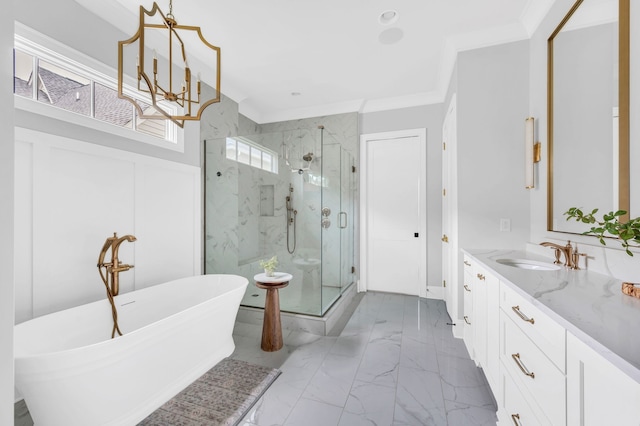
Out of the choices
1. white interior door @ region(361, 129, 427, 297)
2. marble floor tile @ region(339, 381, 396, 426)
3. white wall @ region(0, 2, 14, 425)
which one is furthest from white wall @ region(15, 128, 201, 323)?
white interior door @ region(361, 129, 427, 297)

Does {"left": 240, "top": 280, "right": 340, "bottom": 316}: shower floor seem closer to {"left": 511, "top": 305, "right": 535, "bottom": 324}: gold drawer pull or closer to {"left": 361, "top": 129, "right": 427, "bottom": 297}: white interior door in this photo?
{"left": 361, "top": 129, "right": 427, "bottom": 297}: white interior door

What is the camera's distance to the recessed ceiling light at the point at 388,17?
7.00 feet

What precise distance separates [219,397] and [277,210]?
80.1 inches

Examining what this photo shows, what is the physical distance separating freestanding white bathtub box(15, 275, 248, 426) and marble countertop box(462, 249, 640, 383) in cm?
173

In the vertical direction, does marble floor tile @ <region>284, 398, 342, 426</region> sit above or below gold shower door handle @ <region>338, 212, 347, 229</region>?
below

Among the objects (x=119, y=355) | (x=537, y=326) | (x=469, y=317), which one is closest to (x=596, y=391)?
(x=537, y=326)

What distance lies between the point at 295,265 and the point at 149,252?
1.56 m

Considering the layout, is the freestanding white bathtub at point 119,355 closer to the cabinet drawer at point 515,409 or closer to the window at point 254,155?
the window at point 254,155

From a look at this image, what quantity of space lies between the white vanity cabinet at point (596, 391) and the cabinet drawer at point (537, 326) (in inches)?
1.8

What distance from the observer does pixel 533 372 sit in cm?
101

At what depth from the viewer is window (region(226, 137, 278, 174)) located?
320 cm

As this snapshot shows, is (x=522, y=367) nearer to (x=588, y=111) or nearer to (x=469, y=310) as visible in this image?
(x=469, y=310)

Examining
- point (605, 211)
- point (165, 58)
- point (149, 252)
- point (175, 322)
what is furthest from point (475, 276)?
point (165, 58)

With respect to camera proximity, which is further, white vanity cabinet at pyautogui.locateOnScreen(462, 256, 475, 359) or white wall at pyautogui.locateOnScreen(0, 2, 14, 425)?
white vanity cabinet at pyautogui.locateOnScreen(462, 256, 475, 359)
